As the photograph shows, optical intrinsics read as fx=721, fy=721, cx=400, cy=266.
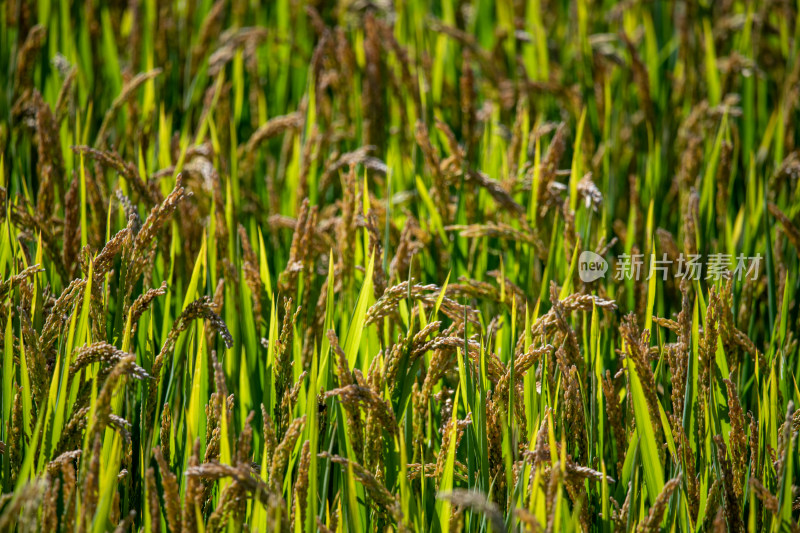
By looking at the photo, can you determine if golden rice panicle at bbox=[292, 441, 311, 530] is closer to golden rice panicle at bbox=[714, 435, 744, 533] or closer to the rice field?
the rice field

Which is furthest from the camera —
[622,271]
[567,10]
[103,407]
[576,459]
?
[567,10]

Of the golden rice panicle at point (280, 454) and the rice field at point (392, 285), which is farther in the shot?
the rice field at point (392, 285)

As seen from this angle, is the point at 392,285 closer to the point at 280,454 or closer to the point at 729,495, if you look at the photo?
the point at 280,454

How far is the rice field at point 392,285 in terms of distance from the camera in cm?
124

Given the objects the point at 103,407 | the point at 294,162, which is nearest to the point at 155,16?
the point at 294,162

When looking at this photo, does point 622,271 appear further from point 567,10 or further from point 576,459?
point 567,10

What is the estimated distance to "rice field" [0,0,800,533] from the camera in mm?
1237

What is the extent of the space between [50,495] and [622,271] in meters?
1.50

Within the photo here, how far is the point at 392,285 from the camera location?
5.80ft

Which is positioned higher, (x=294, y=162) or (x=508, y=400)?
(x=294, y=162)

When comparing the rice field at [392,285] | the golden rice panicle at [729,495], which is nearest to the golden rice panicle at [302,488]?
the rice field at [392,285]

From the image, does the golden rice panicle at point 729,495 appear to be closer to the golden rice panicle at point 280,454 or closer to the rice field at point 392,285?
the rice field at point 392,285

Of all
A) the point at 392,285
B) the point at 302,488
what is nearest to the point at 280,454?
the point at 302,488

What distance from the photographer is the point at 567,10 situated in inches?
156
